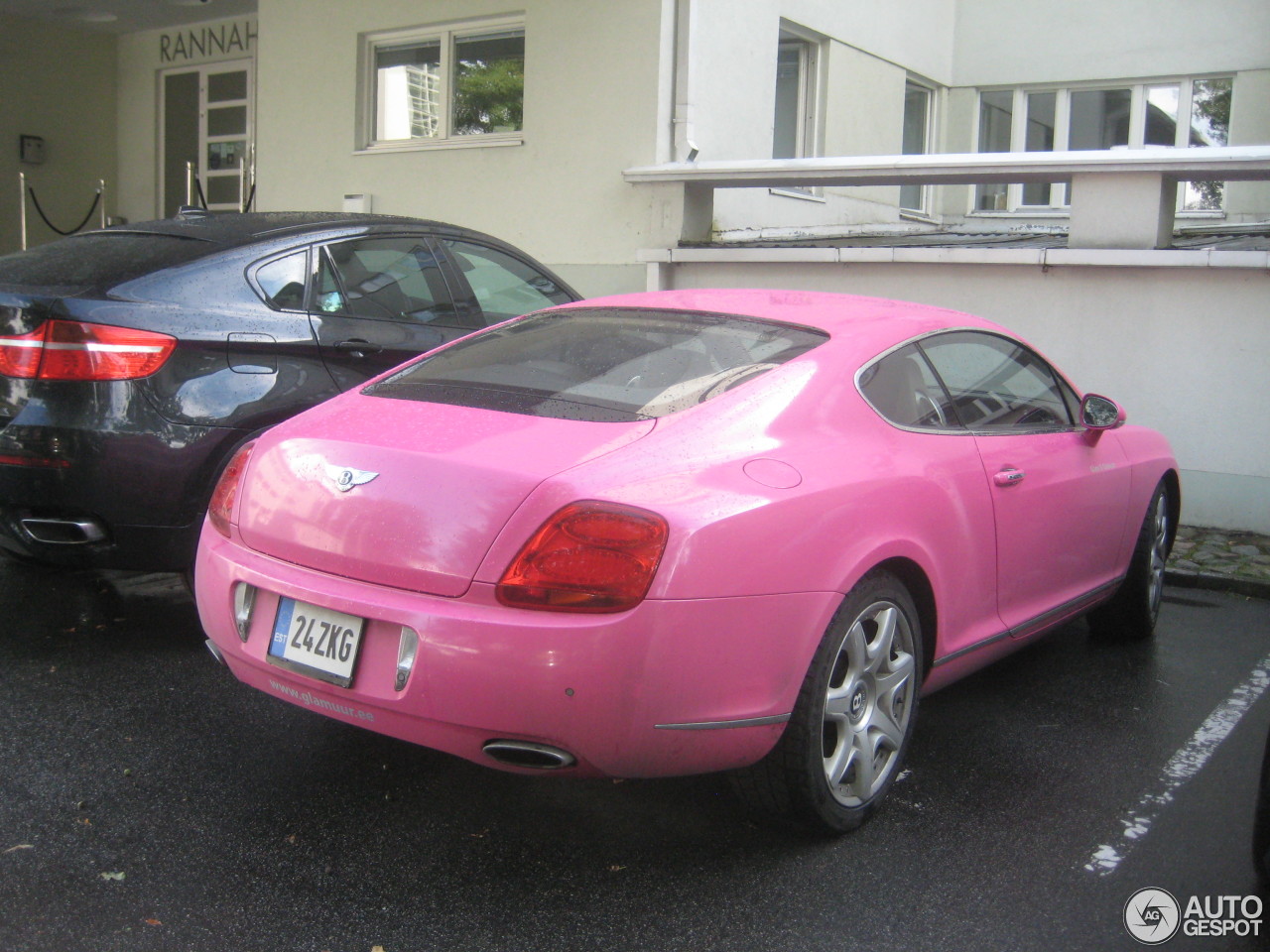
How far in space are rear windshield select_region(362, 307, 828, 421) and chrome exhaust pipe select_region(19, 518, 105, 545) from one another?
4.39 ft

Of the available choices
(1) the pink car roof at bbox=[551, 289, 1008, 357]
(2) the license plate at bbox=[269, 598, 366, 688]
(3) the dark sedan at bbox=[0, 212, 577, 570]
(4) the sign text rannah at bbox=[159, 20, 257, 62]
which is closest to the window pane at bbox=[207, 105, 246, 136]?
(4) the sign text rannah at bbox=[159, 20, 257, 62]

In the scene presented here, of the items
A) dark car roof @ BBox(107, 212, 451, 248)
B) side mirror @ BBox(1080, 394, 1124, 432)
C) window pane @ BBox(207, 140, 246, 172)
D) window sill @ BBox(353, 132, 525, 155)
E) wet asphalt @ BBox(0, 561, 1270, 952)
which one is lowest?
wet asphalt @ BBox(0, 561, 1270, 952)

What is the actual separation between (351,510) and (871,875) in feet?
5.09

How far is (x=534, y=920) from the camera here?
108 inches

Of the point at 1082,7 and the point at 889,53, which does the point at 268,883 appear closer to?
the point at 889,53

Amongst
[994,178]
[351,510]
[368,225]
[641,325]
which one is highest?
[994,178]

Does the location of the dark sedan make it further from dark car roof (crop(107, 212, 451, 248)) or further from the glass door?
the glass door

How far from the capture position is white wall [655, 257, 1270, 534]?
276 inches

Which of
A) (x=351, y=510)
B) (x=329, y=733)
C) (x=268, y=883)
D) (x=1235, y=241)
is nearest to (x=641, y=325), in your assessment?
(x=351, y=510)

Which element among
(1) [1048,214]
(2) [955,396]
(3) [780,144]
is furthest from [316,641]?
(1) [1048,214]

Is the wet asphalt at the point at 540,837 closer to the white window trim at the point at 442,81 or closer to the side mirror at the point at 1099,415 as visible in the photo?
the side mirror at the point at 1099,415

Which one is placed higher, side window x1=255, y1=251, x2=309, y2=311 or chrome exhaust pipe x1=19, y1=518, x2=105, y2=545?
side window x1=255, y1=251, x2=309, y2=311

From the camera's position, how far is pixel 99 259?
180 inches

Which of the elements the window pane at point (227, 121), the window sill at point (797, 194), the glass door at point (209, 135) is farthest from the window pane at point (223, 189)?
the window sill at point (797, 194)
